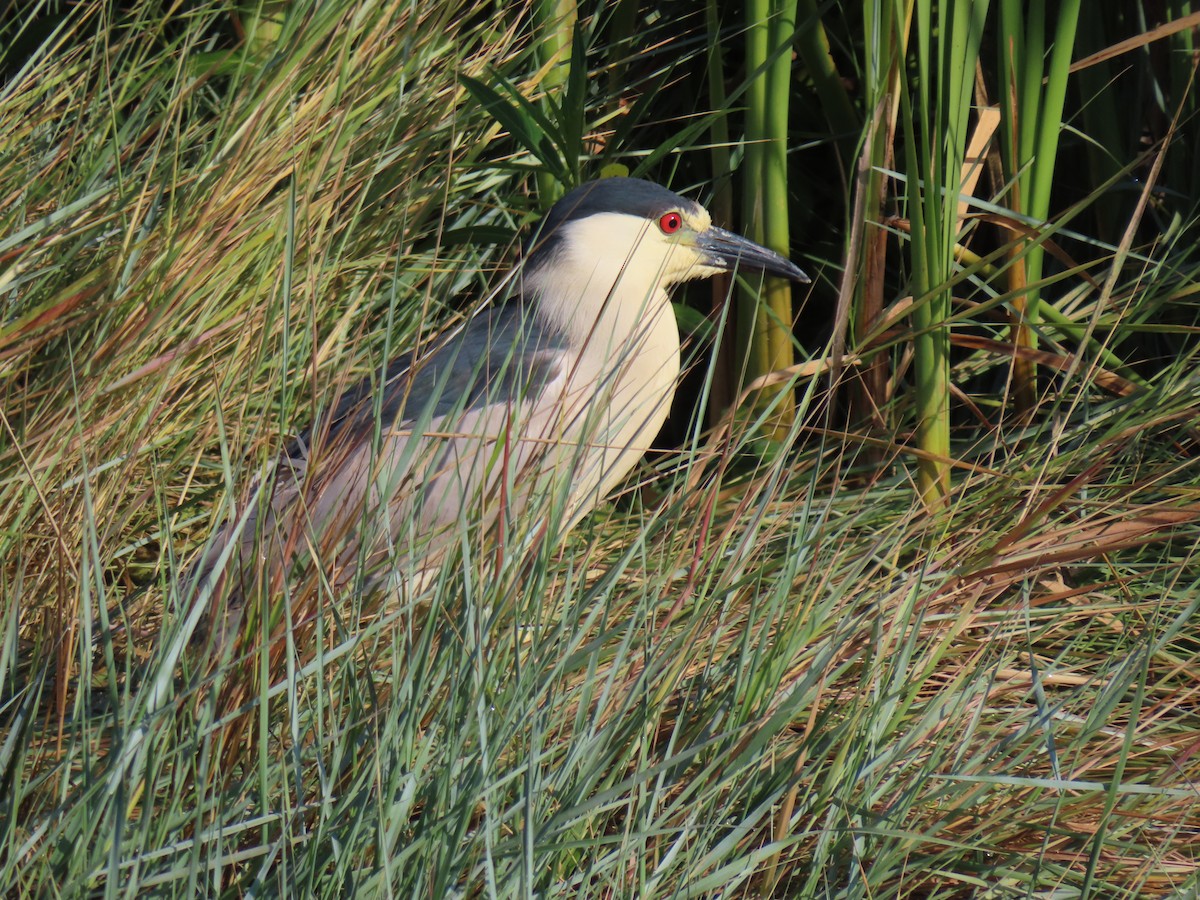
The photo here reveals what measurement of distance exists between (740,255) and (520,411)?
1.16m

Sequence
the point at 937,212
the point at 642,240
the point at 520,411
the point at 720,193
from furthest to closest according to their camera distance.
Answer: the point at 720,193, the point at 642,240, the point at 937,212, the point at 520,411

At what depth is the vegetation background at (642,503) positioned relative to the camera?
1313 millimetres

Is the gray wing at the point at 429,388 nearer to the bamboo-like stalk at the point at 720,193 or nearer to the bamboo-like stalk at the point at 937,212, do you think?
the bamboo-like stalk at the point at 720,193

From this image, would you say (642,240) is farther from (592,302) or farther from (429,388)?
(429,388)

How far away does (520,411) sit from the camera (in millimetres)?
1668

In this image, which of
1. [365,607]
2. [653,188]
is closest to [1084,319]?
[653,188]

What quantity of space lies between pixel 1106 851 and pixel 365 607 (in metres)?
0.94

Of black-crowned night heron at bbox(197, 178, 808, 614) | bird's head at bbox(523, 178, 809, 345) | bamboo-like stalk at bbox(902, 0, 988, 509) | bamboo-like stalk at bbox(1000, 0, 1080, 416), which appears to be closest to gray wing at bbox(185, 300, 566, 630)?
black-crowned night heron at bbox(197, 178, 808, 614)

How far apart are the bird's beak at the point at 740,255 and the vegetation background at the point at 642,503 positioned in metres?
0.07

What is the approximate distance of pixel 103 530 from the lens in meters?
1.79

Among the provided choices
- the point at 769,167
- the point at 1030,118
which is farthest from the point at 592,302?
the point at 1030,118

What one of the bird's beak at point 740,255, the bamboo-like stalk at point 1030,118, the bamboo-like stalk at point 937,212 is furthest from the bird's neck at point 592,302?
the bamboo-like stalk at point 1030,118

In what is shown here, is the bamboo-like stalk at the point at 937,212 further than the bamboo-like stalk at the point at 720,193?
No

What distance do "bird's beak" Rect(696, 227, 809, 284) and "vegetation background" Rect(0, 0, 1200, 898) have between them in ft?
0.22
